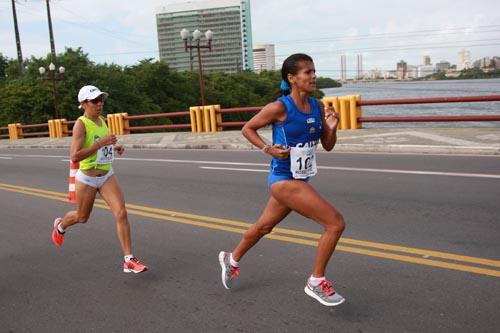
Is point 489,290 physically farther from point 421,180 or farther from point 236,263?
point 421,180

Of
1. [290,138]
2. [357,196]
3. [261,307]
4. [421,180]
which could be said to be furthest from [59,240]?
[421,180]

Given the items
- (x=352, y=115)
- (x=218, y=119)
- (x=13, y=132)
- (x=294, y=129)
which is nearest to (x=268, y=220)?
(x=294, y=129)

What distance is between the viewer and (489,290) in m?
4.01

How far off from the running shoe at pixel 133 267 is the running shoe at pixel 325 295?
177cm

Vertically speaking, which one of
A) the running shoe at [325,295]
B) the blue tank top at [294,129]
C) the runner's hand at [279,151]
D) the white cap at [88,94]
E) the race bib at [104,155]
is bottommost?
the running shoe at [325,295]

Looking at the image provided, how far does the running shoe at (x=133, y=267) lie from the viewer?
497 cm

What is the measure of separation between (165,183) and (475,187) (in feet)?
18.2

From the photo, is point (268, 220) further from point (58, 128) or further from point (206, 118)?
point (58, 128)

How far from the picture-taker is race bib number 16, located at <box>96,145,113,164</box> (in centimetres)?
519

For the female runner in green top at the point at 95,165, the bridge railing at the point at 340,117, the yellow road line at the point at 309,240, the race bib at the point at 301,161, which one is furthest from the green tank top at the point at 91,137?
the bridge railing at the point at 340,117

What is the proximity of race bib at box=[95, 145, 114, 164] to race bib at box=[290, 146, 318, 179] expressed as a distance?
6.88 feet

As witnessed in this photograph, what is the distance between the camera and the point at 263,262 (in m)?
5.09

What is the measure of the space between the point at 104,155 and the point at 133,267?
1.11 m

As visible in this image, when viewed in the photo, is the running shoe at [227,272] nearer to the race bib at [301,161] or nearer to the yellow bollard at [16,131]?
the race bib at [301,161]
